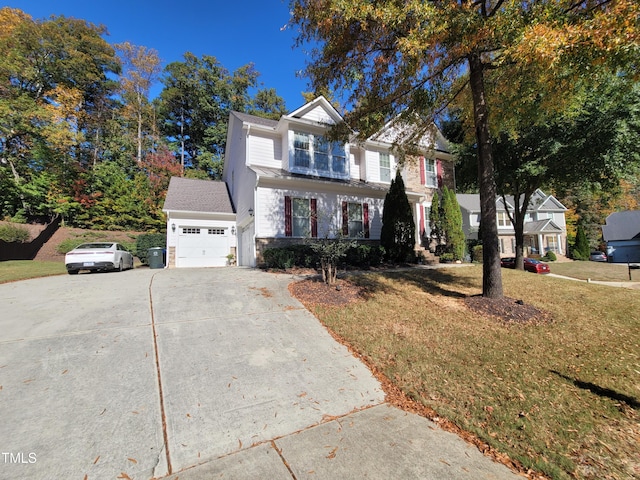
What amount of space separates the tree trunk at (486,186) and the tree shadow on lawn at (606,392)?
3.17m

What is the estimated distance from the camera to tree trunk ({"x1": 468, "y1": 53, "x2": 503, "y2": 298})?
6.68 metres

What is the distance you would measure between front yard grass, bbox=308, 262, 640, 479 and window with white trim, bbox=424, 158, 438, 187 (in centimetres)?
1058

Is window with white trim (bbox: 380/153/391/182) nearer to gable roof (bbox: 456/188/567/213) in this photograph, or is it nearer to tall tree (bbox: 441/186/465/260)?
tall tree (bbox: 441/186/465/260)

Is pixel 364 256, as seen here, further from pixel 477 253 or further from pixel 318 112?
pixel 477 253

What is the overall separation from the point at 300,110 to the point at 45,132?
19.2m

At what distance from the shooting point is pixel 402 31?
242 inches

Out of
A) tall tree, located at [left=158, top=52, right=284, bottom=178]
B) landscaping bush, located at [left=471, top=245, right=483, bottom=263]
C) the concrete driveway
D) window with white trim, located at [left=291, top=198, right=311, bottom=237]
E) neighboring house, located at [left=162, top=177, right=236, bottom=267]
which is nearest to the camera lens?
the concrete driveway

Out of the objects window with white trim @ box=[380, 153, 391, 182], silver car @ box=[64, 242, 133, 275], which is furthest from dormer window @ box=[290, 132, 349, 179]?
silver car @ box=[64, 242, 133, 275]

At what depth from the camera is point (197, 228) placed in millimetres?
15094

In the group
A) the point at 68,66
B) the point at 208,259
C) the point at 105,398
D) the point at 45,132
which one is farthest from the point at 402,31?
the point at 68,66

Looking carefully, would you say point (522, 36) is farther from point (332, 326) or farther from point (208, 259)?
point (208, 259)

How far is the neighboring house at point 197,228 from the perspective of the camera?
14.5 m

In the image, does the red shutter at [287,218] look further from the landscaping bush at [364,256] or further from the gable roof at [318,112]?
the gable roof at [318,112]

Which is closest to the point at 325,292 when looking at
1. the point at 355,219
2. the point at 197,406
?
the point at 197,406
